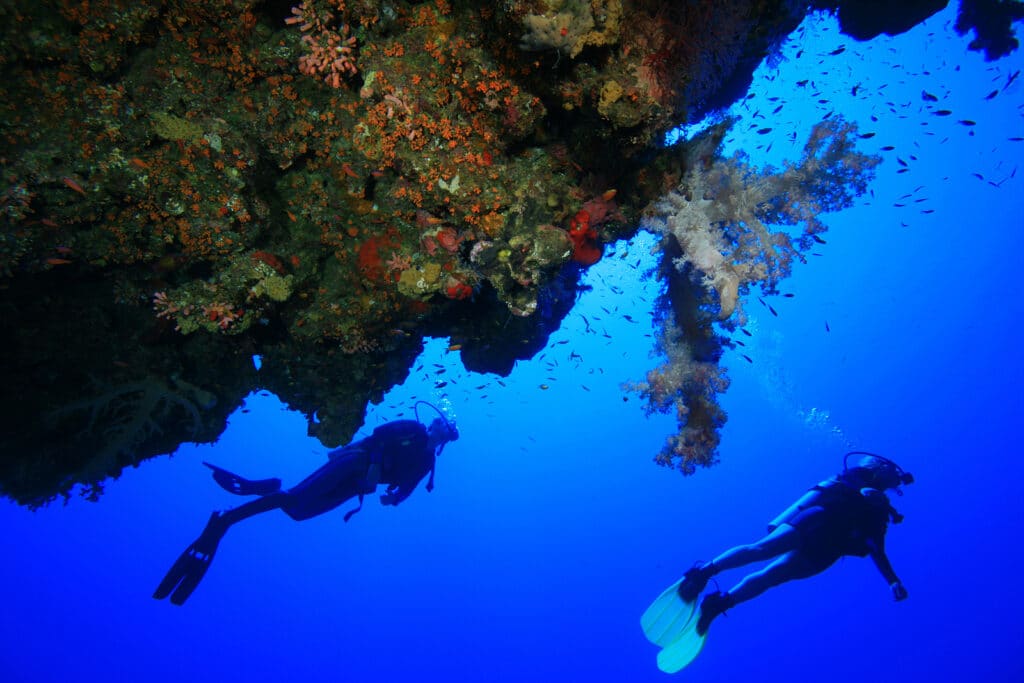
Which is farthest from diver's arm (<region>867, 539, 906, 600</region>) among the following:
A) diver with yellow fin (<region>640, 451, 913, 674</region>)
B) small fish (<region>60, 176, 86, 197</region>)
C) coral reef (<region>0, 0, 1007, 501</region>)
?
small fish (<region>60, 176, 86, 197</region>)

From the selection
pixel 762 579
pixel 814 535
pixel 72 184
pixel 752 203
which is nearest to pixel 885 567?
pixel 814 535

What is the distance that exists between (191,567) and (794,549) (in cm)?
1258

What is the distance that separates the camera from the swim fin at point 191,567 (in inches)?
320

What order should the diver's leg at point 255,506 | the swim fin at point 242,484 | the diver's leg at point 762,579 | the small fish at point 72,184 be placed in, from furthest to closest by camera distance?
the diver's leg at point 762,579 → the diver's leg at point 255,506 → the swim fin at point 242,484 → the small fish at point 72,184

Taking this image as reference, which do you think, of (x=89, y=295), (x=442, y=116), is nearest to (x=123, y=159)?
(x=89, y=295)

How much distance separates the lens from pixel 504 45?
4.29m

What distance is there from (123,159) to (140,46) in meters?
1.11

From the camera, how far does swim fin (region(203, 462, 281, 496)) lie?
851 cm

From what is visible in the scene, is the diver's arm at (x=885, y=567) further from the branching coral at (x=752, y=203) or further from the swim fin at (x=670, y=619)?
the branching coral at (x=752, y=203)

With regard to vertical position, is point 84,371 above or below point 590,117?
below

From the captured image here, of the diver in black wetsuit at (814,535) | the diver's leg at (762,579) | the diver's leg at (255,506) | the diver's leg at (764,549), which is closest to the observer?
the diver's leg at (255,506)

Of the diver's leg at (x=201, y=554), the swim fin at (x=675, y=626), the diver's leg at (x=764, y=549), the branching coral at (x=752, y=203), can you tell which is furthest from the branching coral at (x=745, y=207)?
the diver's leg at (x=201, y=554)

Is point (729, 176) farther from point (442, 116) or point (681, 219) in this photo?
point (442, 116)

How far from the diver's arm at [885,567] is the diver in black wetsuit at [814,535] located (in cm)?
23
